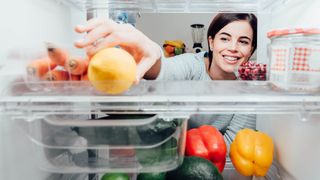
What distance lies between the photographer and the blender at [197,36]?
1126mm

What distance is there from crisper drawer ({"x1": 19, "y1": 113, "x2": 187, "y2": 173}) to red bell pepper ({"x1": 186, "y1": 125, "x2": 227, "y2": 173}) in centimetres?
17

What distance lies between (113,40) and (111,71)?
0.44 feet

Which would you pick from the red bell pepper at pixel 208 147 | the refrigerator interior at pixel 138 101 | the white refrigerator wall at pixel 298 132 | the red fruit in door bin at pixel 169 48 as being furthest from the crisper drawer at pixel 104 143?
the red fruit in door bin at pixel 169 48

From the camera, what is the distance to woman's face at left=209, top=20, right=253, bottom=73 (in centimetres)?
110

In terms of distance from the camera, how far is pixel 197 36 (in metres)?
1.14

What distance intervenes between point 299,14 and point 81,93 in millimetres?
567

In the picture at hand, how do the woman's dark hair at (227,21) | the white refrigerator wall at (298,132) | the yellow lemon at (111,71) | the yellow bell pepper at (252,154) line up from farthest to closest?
the woman's dark hair at (227,21)
the yellow bell pepper at (252,154)
the white refrigerator wall at (298,132)
the yellow lemon at (111,71)

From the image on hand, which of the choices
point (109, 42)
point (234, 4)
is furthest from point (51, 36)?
Result: point (234, 4)

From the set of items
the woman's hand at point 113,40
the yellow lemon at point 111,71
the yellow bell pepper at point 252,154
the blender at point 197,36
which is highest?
the blender at point 197,36

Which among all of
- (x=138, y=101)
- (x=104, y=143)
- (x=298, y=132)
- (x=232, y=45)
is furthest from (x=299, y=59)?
(x=232, y=45)

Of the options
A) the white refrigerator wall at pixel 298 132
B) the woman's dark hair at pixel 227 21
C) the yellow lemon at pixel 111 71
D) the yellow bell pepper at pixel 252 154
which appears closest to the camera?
the yellow lemon at pixel 111 71

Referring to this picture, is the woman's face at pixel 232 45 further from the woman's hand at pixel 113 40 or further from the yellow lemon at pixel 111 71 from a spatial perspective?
the yellow lemon at pixel 111 71

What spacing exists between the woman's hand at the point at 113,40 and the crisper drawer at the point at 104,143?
113 millimetres

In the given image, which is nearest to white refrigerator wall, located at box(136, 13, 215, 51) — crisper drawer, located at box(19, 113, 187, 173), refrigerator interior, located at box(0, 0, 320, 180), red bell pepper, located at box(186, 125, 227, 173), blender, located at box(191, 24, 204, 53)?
blender, located at box(191, 24, 204, 53)
